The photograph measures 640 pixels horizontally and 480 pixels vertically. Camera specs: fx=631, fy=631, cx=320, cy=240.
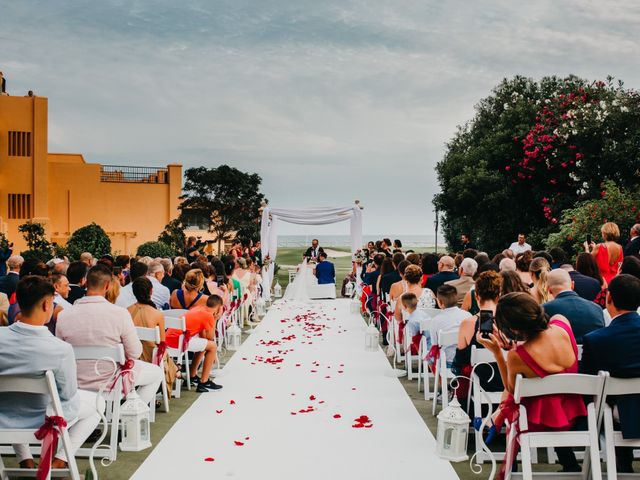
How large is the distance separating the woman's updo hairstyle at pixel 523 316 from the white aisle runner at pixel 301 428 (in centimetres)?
137

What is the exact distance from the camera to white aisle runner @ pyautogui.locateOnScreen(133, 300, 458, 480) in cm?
457

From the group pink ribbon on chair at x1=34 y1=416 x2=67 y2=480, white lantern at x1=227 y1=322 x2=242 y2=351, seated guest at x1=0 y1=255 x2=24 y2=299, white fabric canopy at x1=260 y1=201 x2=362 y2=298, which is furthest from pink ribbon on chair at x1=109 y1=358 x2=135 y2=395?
white fabric canopy at x1=260 y1=201 x2=362 y2=298

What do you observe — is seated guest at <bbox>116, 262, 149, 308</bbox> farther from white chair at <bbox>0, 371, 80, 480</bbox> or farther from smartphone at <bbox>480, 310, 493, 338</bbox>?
smartphone at <bbox>480, 310, 493, 338</bbox>

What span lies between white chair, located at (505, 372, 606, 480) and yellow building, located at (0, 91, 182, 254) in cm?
2590

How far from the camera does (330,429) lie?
18.1 feet

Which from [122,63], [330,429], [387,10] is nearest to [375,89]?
[387,10]

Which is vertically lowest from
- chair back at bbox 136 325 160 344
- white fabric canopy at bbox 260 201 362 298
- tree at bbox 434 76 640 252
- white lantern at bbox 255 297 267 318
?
white lantern at bbox 255 297 267 318

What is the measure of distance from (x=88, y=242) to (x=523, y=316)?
64.1ft

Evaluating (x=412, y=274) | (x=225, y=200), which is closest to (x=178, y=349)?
(x=412, y=274)

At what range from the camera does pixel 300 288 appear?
18078mm

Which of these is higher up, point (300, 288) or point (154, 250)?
point (154, 250)

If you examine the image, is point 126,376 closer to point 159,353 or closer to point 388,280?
point 159,353

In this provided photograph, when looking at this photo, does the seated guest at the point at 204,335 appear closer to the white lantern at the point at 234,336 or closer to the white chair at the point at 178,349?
the white chair at the point at 178,349

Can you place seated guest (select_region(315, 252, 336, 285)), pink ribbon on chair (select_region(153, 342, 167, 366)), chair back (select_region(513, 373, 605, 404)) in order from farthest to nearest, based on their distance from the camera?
seated guest (select_region(315, 252, 336, 285)) → pink ribbon on chair (select_region(153, 342, 167, 366)) → chair back (select_region(513, 373, 605, 404))
